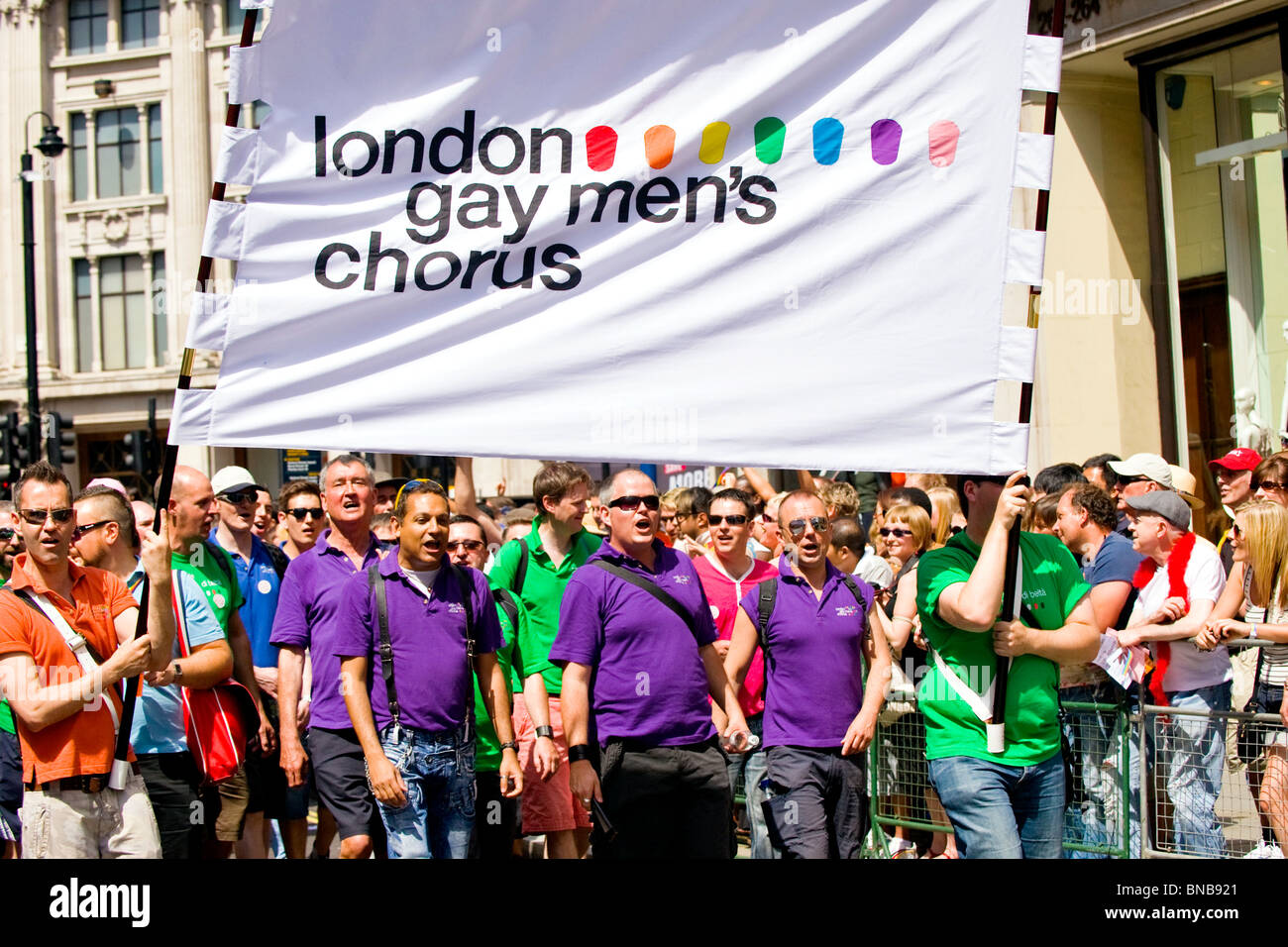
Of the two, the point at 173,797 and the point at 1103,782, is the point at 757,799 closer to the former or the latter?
the point at 1103,782

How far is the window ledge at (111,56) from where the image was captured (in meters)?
39.1

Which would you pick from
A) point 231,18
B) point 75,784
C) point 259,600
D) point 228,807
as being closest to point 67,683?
point 75,784

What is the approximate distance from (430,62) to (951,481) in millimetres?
6804

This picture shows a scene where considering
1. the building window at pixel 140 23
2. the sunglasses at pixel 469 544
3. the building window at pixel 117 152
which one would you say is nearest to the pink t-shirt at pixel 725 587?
the sunglasses at pixel 469 544

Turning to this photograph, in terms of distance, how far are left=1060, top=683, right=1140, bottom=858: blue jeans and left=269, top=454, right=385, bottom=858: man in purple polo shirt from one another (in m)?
3.15

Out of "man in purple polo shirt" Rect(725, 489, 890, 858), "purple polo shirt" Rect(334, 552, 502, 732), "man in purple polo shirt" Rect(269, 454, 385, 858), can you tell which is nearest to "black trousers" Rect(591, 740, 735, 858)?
"man in purple polo shirt" Rect(725, 489, 890, 858)

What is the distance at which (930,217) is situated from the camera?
500 centimetres

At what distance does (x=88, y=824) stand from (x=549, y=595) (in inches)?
107

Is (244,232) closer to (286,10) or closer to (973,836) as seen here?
(286,10)

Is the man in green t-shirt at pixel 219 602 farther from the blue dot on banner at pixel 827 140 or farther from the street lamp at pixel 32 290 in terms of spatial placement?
the street lamp at pixel 32 290

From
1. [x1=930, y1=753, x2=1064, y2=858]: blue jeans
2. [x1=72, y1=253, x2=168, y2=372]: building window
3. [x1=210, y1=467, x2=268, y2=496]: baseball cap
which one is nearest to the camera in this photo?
[x1=930, y1=753, x2=1064, y2=858]: blue jeans

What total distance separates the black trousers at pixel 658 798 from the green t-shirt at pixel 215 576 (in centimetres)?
198

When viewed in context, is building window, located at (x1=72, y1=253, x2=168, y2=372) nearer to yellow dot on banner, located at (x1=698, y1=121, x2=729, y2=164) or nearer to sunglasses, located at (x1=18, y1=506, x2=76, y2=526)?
sunglasses, located at (x1=18, y1=506, x2=76, y2=526)

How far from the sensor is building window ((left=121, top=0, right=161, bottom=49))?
3947 cm
